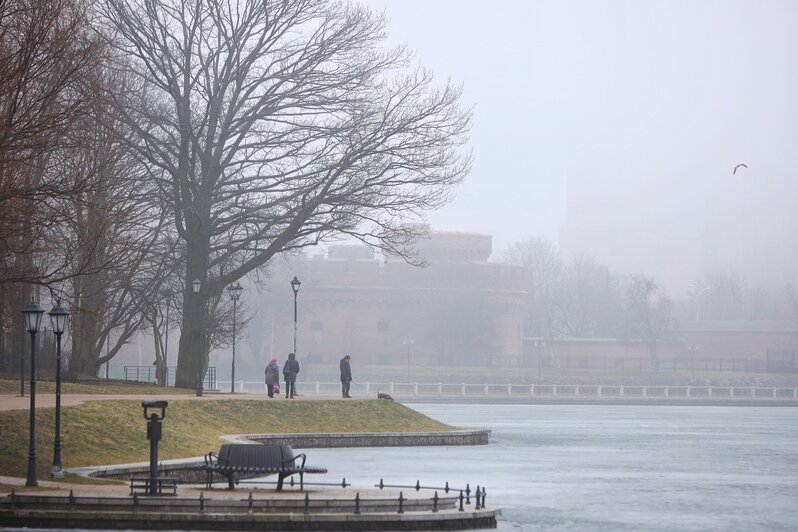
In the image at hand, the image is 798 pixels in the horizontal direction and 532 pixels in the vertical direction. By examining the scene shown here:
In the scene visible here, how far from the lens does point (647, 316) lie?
118562mm

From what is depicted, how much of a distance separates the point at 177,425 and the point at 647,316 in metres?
89.5

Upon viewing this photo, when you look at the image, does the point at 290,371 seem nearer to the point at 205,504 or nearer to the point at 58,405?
the point at 58,405

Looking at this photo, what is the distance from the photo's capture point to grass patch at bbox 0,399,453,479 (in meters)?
26.3

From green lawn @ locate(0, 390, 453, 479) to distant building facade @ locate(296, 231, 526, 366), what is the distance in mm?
72755

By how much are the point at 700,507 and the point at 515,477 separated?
222 inches

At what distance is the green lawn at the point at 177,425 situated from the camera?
86.3 feet

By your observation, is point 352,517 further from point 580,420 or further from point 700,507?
point 580,420

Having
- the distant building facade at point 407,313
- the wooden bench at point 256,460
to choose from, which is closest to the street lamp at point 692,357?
the distant building facade at point 407,313

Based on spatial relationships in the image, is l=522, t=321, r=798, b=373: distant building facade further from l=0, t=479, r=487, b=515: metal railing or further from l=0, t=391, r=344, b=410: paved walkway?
l=0, t=479, r=487, b=515: metal railing

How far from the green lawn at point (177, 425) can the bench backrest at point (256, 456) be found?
4331mm

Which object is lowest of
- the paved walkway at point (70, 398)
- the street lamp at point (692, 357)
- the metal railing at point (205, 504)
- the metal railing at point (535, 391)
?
the metal railing at point (205, 504)

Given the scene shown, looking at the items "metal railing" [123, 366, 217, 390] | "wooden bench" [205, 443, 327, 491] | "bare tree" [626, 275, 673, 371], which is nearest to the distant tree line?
"bare tree" [626, 275, 673, 371]

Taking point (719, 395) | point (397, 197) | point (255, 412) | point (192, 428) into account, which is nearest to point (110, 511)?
point (192, 428)

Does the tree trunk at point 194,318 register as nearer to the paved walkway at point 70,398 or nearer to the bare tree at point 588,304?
the paved walkway at point 70,398
